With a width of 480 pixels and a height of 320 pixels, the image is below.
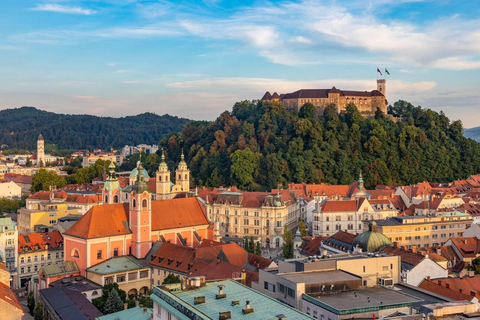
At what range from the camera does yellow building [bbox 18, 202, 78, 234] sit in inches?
2783

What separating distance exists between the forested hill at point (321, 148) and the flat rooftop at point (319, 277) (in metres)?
64.0

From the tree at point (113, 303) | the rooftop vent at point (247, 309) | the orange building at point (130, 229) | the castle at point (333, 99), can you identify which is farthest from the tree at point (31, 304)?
the castle at point (333, 99)

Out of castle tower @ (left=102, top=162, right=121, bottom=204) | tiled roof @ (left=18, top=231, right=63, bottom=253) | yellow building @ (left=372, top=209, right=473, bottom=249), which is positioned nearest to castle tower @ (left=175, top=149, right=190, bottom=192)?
castle tower @ (left=102, top=162, right=121, bottom=204)

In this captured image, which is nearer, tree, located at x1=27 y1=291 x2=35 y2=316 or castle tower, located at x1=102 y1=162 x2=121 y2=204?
tree, located at x1=27 y1=291 x2=35 y2=316

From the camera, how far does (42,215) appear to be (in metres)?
71.9

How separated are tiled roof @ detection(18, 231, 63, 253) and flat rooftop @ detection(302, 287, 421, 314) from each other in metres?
35.1

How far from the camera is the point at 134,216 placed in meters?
49.1

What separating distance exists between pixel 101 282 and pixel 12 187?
66078mm

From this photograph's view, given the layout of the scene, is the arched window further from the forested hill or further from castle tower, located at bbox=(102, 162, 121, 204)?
the forested hill

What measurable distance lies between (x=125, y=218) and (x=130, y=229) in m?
1.12

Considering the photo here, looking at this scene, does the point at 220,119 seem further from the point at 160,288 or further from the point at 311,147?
the point at 160,288

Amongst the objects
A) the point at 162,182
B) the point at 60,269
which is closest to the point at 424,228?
the point at 162,182

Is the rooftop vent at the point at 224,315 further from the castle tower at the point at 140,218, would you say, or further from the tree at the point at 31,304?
the castle tower at the point at 140,218

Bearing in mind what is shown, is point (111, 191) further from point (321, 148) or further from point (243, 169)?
point (321, 148)
